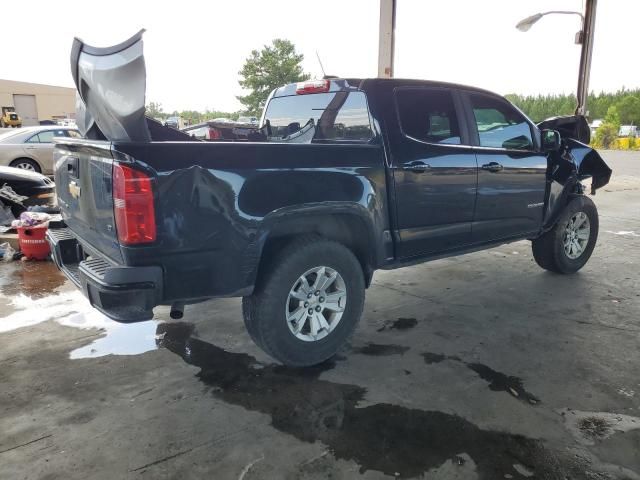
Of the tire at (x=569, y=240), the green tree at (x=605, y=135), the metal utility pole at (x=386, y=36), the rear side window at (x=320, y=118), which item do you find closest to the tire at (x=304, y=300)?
the rear side window at (x=320, y=118)

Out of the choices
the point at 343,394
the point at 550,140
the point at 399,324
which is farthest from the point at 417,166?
the point at 550,140

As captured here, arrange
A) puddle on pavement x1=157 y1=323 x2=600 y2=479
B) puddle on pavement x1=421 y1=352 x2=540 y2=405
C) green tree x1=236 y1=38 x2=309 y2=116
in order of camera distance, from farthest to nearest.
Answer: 1. green tree x1=236 y1=38 x2=309 y2=116
2. puddle on pavement x1=421 y1=352 x2=540 y2=405
3. puddle on pavement x1=157 y1=323 x2=600 y2=479

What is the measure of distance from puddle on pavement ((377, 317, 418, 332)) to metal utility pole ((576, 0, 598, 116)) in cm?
955

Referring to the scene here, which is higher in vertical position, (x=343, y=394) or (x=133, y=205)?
(x=133, y=205)

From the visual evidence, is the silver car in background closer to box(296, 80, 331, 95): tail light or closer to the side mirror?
box(296, 80, 331, 95): tail light

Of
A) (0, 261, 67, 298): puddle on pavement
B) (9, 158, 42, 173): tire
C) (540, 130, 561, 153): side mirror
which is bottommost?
(0, 261, 67, 298): puddle on pavement

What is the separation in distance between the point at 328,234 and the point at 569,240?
3.37 m

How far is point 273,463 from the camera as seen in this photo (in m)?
2.29

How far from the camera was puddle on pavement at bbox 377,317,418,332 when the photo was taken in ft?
Result: 13.0

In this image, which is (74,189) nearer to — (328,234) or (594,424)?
(328,234)

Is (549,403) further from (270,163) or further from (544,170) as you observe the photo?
(544,170)

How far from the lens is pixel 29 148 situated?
38.1 ft

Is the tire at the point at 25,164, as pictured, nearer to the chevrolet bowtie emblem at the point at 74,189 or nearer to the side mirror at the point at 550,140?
the chevrolet bowtie emblem at the point at 74,189

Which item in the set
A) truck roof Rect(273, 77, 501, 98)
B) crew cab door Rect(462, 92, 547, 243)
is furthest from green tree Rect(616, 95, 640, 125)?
truck roof Rect(273, 77, 501, 98)
